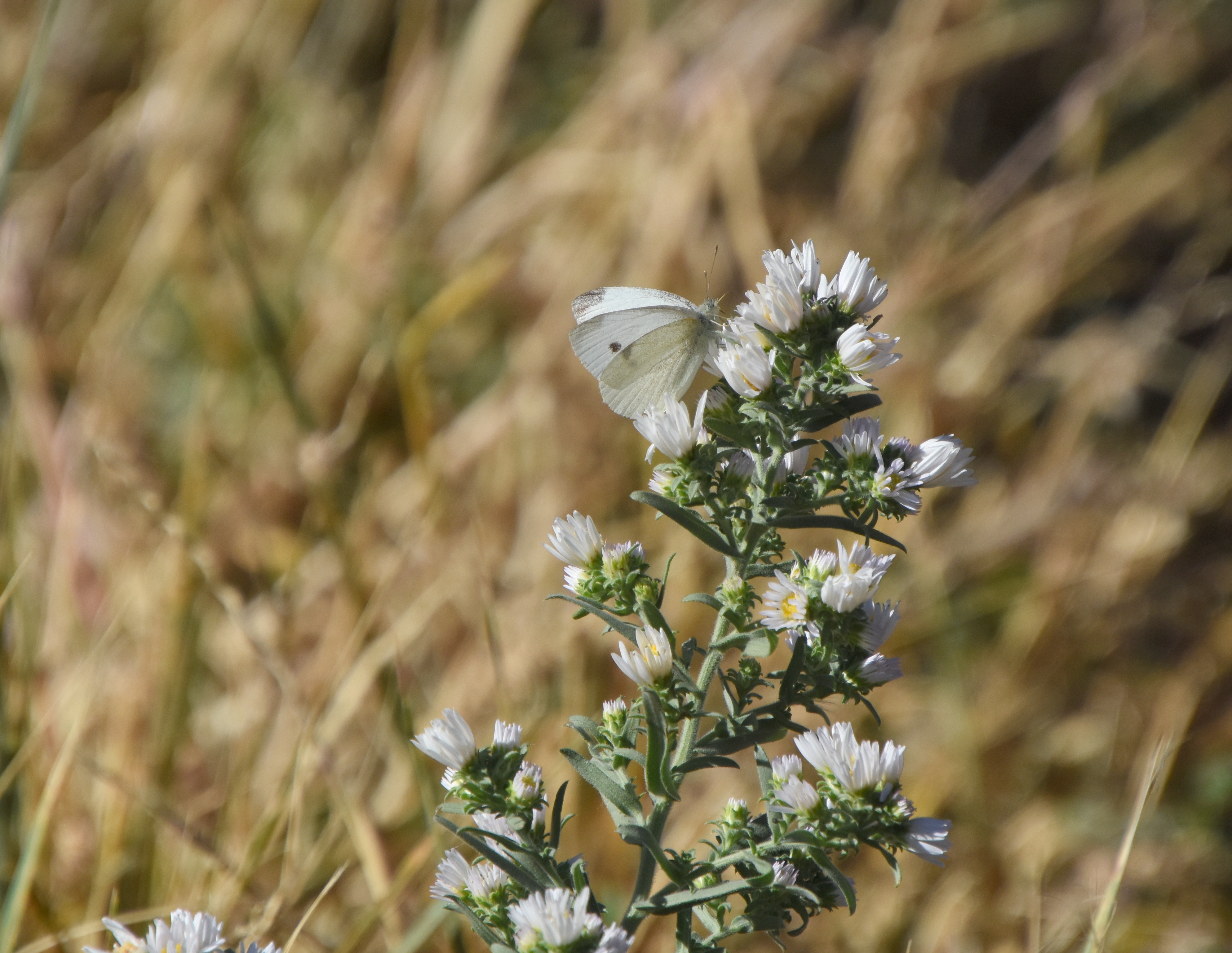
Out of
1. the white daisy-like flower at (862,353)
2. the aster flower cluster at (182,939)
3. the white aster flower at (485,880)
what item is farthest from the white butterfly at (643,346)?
the aster flower cluster at (182,939)

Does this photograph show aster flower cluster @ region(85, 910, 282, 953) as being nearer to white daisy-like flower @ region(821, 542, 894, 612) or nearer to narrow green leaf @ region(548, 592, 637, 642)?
narrow green leaf @ region(548, 592, 637, 642)

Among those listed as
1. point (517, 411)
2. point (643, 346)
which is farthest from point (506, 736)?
point (517, 411)

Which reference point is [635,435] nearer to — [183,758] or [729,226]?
[729,226]

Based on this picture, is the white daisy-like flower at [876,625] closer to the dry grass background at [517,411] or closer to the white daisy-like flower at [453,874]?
the white daisy-like flower at [453,874]

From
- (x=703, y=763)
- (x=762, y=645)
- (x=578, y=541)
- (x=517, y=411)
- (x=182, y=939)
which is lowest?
(x=182, y=939)

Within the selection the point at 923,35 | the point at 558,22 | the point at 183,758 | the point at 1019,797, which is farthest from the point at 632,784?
the point at 558,22

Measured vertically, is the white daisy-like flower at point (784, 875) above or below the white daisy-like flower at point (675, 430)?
below

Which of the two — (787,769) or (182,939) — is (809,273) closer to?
(787,769)
